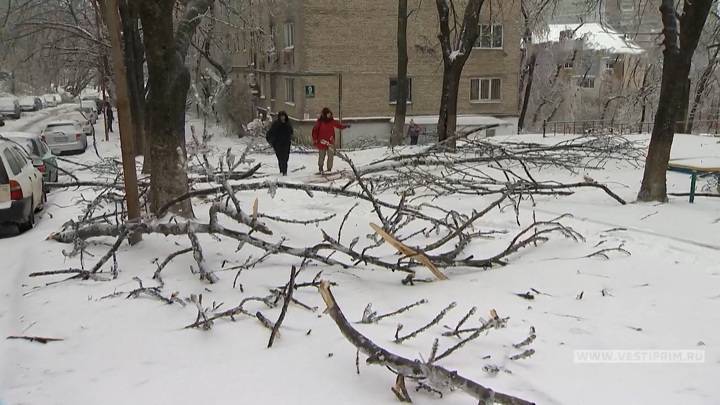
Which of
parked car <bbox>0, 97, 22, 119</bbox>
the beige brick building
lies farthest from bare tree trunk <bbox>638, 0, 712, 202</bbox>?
parked car <bbox>0, 97, 22, 119</bbox>

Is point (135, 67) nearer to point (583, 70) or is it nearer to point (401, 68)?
point (401, 68)

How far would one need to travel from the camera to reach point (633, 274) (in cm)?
564

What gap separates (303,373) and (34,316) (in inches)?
103

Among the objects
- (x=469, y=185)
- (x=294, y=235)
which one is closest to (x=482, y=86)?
(x=469, y=185)

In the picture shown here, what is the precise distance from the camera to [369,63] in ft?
97.0

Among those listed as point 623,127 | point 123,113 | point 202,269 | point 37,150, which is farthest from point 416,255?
point 623,127

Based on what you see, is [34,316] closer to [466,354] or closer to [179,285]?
[179,285]

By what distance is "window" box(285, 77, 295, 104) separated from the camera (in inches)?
1199

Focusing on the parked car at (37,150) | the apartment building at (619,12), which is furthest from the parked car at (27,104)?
the apartment building at (619,12)

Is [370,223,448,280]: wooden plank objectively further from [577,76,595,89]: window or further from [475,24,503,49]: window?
[577,76,595,89]: window

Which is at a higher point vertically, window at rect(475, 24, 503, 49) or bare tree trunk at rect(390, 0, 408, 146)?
window at rect(475, 24, 503, 49)

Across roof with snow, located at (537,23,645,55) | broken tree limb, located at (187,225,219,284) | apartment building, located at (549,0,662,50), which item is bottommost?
broken tree limb, located at (187,225,219,284)

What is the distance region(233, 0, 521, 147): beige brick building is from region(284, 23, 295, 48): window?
1.9 inches

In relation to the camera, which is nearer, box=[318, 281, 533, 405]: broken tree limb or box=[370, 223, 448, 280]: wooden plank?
box=[318, 281, 533, 405]: broken tree limb
